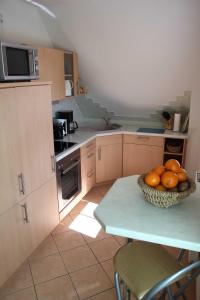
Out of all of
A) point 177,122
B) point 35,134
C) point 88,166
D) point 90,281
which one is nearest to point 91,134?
point 88,166

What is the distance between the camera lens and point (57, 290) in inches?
74.2

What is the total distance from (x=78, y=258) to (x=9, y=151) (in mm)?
1189

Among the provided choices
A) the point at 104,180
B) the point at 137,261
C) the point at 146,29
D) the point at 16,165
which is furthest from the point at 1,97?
the point at 104,180

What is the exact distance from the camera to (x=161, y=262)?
4.33ft

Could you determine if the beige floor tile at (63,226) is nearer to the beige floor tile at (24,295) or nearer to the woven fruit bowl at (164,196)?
the beige floor tile at (24,295)

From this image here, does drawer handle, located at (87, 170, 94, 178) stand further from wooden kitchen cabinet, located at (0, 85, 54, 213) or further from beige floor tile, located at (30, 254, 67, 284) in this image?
beige floor tile, located at (30, 254, 67, 284)

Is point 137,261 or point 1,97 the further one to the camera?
point 1,97

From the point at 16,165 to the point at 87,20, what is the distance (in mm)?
1824

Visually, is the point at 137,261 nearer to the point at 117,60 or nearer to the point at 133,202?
the point at 133,202

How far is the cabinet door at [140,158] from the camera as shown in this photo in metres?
3.49

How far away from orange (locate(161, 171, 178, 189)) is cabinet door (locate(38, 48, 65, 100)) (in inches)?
71.3

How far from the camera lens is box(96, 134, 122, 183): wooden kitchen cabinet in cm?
348

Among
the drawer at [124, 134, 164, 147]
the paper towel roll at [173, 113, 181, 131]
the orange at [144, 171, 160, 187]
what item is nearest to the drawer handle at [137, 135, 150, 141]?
the drawer at [124, 134, 164, 147]

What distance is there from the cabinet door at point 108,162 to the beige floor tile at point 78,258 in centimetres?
137
